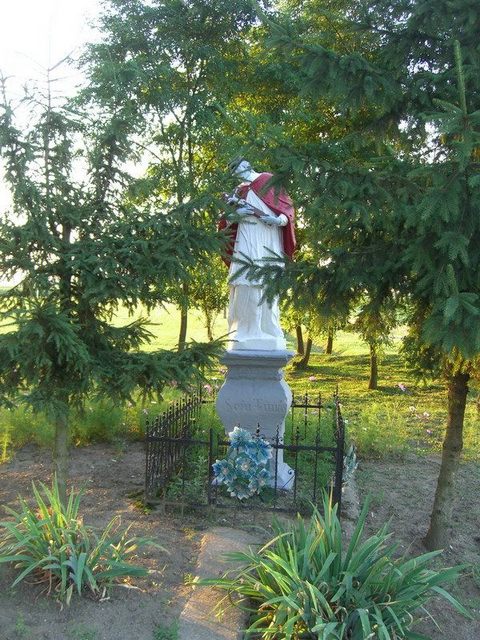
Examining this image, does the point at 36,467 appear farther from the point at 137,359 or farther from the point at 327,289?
the point at 327,289

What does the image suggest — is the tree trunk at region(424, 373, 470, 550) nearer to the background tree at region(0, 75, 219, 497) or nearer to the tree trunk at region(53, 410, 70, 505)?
the background tree at region(0, 75, 219, 497)

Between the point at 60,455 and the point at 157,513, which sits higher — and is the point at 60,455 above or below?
above

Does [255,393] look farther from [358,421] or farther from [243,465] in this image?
[358,421]

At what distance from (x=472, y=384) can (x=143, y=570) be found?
278 cm

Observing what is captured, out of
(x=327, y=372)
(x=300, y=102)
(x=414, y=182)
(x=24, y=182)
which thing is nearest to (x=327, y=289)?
(x=414, y=182)

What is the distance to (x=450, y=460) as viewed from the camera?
4730mm

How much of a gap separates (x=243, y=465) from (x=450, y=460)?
1.61 metres

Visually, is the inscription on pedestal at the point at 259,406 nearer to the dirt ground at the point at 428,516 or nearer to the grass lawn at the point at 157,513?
the grass lawn at the point at 157,513

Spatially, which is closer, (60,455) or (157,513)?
(60,455)

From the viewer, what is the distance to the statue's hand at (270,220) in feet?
19.8

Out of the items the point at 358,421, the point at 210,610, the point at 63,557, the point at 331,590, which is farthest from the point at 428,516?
the point at 358,421

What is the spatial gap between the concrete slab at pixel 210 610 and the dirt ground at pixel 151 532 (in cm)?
9

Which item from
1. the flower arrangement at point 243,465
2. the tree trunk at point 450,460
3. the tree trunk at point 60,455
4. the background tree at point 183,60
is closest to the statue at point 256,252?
the flower arrangement at point 243,465

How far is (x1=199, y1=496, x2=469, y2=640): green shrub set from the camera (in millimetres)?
3080
